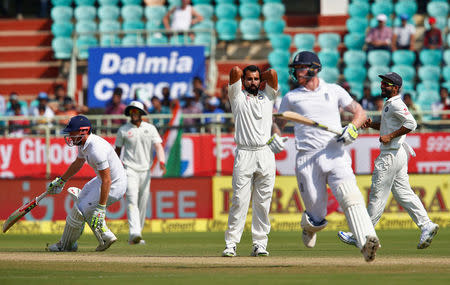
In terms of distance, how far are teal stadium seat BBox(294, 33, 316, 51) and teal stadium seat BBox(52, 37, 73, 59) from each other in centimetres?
Answer: 604

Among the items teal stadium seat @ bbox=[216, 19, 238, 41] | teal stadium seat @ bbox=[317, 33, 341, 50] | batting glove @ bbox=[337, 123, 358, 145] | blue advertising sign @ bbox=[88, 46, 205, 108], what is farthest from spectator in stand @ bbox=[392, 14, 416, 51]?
batting glove @ bbox=[337, 123, 358, 145]

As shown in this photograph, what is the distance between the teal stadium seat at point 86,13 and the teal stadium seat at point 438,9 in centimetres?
898

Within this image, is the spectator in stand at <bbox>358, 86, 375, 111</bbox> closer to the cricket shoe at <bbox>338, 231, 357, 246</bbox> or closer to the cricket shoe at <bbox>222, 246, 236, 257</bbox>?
the cricket shoe at <bbox>338, 231, 357, 246</bbox>

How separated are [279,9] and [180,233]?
31.4 feet

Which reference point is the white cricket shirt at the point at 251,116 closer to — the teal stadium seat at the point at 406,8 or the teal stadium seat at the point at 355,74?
the teal stadium seat at the point at 355,74

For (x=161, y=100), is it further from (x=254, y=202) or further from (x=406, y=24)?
(x=254, y=202)

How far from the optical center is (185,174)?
18.2 m

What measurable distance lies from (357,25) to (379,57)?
1.24 m

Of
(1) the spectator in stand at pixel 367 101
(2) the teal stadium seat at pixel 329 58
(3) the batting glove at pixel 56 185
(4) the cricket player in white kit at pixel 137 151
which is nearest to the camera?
(3) the batting glove at pixel 56 185

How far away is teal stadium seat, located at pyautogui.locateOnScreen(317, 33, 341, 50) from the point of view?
2361cm

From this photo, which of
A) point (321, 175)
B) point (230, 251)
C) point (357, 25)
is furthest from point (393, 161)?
point (357, 25)

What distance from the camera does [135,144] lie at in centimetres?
1457

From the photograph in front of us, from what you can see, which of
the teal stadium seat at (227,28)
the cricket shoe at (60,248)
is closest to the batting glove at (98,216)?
the cricket shoe at (60,248)

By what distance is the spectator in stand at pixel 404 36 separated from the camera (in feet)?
74.6
